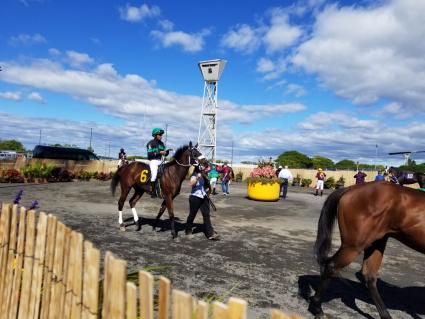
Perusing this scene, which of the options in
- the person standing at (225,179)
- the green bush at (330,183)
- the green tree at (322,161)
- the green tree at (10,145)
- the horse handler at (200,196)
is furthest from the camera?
the green tree at (322,161)

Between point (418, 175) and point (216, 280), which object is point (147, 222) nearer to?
point (216, 280)

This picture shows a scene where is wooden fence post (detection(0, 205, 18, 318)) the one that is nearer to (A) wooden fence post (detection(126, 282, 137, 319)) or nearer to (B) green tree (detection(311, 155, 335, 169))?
(A) wooden fence post (detection(126, 282, 137, 319))

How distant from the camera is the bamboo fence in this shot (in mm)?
2086

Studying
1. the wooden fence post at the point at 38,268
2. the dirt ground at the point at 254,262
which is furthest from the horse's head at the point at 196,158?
the wooden fence post at the point at 38,268

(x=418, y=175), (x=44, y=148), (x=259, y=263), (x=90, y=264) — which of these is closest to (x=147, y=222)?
(x=259, y=263)

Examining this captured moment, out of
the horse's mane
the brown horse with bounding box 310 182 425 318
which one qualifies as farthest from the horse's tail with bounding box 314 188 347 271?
the horse's mane

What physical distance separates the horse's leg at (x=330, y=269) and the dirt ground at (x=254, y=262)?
0.15m

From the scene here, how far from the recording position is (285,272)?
6723mm

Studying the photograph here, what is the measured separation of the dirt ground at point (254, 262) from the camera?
5.41 m

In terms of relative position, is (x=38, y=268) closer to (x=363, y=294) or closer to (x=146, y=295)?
(x=146, y=295)

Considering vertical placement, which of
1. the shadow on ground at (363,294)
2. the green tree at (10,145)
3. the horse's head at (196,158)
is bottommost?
the shadow on ground at (363,294)

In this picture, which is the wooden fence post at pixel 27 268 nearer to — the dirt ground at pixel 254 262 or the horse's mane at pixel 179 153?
the dirt ground at pixel 254 262

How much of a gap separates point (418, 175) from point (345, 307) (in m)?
9.63

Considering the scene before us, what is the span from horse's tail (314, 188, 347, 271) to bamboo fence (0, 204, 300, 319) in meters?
2.77
